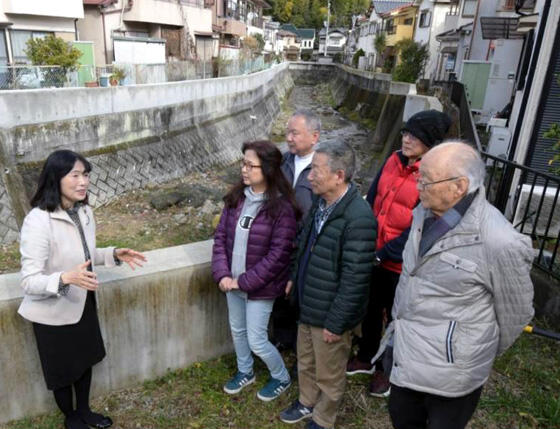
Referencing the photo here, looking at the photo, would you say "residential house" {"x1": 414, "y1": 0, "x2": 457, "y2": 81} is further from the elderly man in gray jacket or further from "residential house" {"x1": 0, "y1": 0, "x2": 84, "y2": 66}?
the elderly man in gray jacket

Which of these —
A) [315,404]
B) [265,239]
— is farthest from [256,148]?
[315,404]

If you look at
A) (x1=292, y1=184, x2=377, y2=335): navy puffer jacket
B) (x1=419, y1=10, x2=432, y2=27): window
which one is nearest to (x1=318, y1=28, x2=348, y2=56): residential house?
(x1=419, y1=10, x2=432, y2=27): window

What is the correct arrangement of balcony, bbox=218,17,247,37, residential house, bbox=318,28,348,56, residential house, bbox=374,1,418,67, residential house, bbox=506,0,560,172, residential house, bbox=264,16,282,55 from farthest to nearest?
residential house, bbox=318,28,348,56 < residential house, bbox=264,16,282,55 < residential house, bbox=374,1,418,67 < balcony, bbox=218,17,247,37 < residential house, bbox=506,0,560,172

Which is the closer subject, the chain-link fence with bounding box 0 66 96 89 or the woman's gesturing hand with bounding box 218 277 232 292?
the woman's gesturing hand with bounding box 218 277 232 292

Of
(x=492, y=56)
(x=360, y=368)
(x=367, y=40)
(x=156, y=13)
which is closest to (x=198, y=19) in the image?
(x=156, y=13)

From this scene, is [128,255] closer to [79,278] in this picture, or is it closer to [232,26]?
[79,278]

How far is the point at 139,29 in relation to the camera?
20094mm

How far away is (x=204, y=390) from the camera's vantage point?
122 inches

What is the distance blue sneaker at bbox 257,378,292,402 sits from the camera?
9.92 ft

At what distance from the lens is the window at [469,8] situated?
24.6 meters

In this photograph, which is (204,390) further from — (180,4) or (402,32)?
(402,32)

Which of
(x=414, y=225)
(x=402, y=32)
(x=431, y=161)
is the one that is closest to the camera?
(x=431, y=161)

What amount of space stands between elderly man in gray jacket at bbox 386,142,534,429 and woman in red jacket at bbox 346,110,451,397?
1.55 ft

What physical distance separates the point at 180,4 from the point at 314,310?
2321 centimetres
